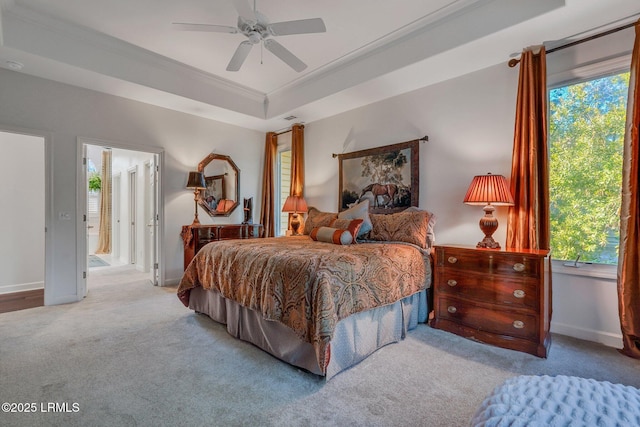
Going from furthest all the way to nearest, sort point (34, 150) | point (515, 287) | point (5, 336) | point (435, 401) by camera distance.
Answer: point (34, 150), point (5, 336), point (515, 287), point (435, 401)

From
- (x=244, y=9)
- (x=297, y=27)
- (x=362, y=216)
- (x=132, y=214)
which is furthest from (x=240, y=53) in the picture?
(x=132, y=214)

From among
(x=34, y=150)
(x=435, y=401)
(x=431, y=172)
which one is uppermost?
(x=34, y=150)

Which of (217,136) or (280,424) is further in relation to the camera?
(217,136)

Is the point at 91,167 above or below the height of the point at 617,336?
above

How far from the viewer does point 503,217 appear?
3135 millimetres

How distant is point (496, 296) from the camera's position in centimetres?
255

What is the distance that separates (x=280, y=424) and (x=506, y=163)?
3117 mm

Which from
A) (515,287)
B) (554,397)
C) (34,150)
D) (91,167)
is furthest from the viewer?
(91,167)

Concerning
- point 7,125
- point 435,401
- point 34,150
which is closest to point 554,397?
point 435,401

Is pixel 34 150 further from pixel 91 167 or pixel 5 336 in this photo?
pixel 91 167

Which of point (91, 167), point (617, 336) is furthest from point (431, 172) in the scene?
point (91, 167)

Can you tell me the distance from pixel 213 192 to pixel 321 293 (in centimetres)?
389

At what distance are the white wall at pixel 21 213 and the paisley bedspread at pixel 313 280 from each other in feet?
11.0

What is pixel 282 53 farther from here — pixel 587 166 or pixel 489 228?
pixel 587 166
